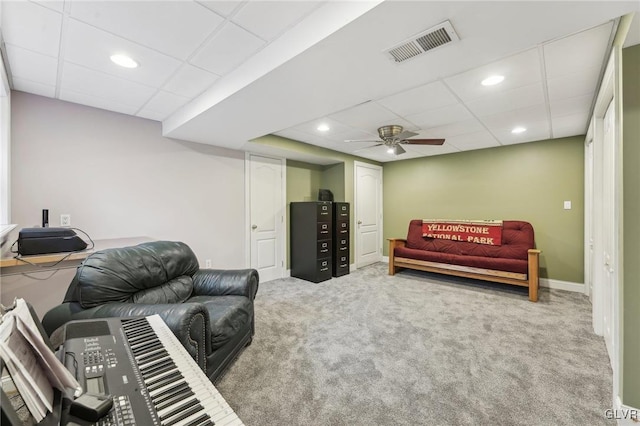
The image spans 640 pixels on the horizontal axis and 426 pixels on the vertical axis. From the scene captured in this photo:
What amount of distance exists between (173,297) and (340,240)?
3.08 meters

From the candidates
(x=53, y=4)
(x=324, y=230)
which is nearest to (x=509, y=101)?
(x=324, y=230)

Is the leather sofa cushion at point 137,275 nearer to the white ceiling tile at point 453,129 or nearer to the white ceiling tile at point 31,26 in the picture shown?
the white ceiling tile at point 31,26

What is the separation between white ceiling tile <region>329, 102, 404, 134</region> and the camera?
2.89m

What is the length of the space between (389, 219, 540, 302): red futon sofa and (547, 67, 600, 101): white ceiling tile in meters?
1.93

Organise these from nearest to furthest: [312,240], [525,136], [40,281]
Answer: [40,281] → [525,136] → [312,240]

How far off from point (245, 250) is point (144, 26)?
10.4ft

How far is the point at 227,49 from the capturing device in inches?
75.6

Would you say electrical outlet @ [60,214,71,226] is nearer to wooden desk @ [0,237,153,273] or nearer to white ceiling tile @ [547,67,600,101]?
wooden desk @ [0,237,153,273]

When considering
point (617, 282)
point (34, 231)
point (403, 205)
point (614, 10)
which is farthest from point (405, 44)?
point (403, 205)

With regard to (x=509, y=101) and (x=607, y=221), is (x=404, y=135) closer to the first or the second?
(x=509, y=101)

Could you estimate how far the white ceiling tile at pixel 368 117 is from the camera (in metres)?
2.89

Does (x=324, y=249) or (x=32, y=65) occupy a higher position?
(x=32, y=65)

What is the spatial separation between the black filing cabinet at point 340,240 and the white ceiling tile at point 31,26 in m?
3.78

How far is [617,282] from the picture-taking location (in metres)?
1.54
